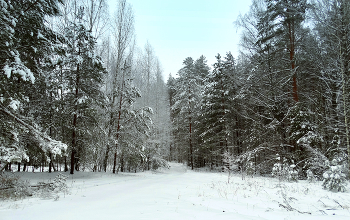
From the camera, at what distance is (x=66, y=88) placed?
11000mm

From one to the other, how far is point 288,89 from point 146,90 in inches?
551

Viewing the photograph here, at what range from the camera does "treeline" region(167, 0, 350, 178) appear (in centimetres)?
802

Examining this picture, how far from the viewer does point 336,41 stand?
8.35 metres

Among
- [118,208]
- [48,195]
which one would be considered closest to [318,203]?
[118,208]

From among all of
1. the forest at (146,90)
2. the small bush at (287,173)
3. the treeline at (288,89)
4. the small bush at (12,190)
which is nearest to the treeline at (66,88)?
the forest at (146,90)

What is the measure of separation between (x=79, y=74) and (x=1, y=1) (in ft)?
18.2

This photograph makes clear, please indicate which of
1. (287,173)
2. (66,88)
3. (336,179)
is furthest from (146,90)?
(336,179)

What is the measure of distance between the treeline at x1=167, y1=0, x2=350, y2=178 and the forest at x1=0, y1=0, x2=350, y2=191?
0.07 m

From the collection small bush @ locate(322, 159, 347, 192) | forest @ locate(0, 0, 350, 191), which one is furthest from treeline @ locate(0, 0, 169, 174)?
small bush @ locate(322, 159, 347, 192)

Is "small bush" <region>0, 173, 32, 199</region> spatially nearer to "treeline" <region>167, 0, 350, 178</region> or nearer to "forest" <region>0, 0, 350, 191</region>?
"forest" <region>0, 0, 350, 191</region>

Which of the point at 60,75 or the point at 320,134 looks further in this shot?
the point at 60,75

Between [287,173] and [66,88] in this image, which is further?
[66,88]

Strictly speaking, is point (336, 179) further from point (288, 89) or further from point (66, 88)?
point (66, 88)

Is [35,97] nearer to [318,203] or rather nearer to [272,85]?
[318,203]
